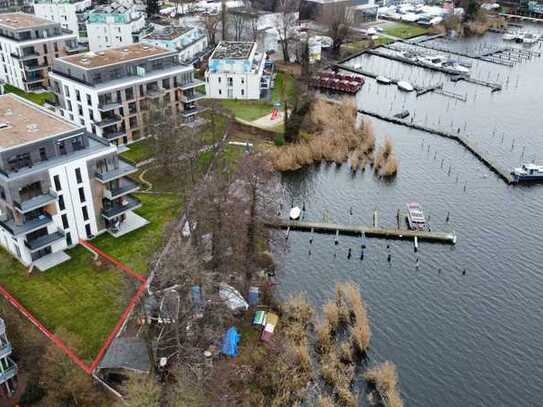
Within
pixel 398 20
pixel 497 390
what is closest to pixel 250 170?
pixel 497 390

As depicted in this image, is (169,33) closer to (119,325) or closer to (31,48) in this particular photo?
(31,48)

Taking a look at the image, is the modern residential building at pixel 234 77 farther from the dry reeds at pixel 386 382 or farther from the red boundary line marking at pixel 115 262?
the dry reeds at pixel 386 382

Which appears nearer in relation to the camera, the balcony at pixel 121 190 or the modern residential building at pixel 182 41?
the balcony at pixel 121 190

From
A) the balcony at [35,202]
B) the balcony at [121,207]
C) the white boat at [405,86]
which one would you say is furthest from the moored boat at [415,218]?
the white boat at [405,86]

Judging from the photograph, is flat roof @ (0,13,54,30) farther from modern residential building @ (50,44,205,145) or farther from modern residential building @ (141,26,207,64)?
modern residential building @ (50,44,205,145)

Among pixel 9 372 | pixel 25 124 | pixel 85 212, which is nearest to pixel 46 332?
pixel 9 372

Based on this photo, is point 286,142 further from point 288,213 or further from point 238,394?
point 238,394
